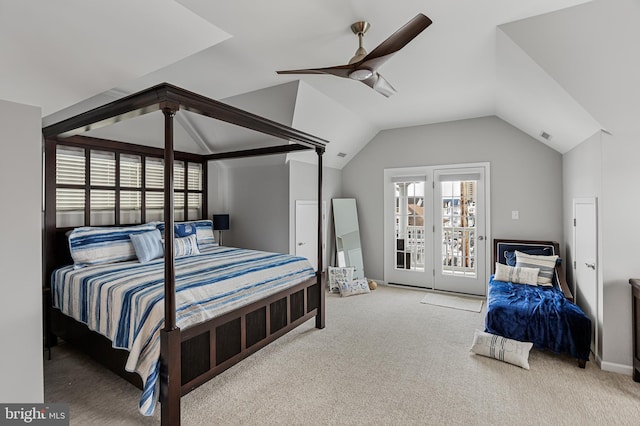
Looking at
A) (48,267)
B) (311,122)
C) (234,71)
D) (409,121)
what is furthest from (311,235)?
(48,267)

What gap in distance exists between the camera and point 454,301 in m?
4.58

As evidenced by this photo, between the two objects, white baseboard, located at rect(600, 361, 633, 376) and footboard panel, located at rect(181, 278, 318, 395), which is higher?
footboard panel, located at rect(181, 278, 318, 395)

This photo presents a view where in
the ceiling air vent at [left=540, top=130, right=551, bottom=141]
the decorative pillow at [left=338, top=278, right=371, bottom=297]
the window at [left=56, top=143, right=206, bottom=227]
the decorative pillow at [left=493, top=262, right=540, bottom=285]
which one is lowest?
the decorative pillow at [left=338, top=278, right=371, bottom=297]

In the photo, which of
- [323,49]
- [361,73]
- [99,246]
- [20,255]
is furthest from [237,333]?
[323,49]

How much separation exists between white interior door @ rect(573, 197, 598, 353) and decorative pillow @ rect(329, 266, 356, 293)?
2.85m

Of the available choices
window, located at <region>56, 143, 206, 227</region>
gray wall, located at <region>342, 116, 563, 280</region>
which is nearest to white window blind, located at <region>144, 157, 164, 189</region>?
window, located at <region>56, 143, 206, 227</region>

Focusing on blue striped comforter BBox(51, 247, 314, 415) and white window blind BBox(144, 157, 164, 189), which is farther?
white window blind BBox(144, 157, 164, 189)

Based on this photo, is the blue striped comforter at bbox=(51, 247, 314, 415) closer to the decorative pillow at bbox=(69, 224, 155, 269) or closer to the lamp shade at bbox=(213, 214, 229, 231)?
the decorative pillow at bbox=(69, 224, 155, 269)

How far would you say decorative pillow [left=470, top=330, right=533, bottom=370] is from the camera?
108 inches

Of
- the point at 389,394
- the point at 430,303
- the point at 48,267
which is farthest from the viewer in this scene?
the point at 430,303

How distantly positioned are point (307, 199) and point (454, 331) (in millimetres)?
2774

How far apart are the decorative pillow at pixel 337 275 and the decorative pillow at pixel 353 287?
9cm

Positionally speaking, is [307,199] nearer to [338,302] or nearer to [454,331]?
[338,302]

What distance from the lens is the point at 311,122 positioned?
13.8 feet
